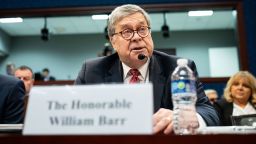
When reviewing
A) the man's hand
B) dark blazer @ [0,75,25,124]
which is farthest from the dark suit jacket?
the man's hand

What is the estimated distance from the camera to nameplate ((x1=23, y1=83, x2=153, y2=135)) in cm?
63

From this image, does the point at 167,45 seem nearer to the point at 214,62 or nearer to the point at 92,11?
the point at 214,62

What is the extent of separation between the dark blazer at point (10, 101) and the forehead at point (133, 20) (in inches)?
25.6

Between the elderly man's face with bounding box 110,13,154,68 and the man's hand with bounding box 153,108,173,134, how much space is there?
23.4 inches

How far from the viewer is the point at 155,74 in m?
1.47

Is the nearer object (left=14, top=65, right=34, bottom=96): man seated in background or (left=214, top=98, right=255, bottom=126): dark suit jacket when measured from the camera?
(left=214, top=98, right=255, bottom=126): dark suit jacket

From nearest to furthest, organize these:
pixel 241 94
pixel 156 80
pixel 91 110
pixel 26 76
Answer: pixel 91 110
pixel 156 80
pixel 241 94
pixel 26 76

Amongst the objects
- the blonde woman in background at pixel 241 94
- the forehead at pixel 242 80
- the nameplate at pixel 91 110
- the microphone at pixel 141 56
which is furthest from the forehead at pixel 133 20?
the forehead at pixel 242 80

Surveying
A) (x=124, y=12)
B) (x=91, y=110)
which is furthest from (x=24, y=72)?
(x=91, y=110)

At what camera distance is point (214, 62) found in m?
9.01

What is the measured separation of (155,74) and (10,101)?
76 centimetres

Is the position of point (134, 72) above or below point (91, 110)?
above

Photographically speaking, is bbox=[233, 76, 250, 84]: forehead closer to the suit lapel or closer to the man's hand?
the suit lapel

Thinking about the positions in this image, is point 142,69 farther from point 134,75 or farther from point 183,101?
point 183,101
